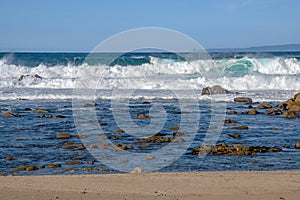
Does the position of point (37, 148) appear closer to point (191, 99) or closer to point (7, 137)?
point (7, 137)

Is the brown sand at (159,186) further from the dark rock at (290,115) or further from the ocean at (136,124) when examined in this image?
the dark rock at (290,115)

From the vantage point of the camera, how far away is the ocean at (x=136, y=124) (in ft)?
42.8

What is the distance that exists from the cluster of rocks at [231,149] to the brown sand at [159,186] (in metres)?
3.31

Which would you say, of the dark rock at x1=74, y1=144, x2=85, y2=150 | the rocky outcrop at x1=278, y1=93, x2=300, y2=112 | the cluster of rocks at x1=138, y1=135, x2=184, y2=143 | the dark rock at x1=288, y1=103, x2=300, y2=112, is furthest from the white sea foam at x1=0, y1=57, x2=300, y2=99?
the dark rock at x1=74, y1=144, x2=85, y2=150

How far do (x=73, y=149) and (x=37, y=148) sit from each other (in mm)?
968

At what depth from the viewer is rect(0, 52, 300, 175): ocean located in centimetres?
1303

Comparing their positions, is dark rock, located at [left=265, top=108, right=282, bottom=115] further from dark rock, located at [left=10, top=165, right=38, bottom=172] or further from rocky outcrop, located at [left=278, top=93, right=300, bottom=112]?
dark rock, located at [left=10, top=165, right=38, bottom=172]

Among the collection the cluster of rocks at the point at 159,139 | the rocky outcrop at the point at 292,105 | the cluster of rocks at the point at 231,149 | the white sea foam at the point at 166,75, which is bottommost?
the cluster of rocks at the point at 231,149

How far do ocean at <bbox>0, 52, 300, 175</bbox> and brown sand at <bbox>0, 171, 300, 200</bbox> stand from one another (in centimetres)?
172

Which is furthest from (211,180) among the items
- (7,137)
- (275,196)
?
(7,137)

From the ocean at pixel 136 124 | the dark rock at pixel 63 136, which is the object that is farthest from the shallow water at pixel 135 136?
the dark rock at pixel 63 136

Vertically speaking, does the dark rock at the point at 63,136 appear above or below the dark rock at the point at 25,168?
above

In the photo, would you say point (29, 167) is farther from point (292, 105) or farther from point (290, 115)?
point (292, 105)

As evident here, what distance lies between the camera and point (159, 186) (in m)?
9.53
